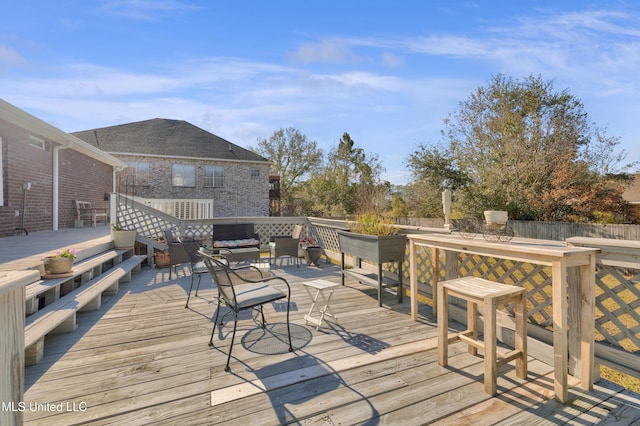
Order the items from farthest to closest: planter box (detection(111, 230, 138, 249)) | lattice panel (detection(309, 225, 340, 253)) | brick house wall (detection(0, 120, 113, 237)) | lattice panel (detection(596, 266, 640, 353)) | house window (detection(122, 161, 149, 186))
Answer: house window (detection(122, 161, 149, 186)) → lattice panel (detection(309, 225, 340, 253)) → brick house wall (detection(0, 120, 113, 237)) → planter box (detection(111, 230, 138, 249)) → lattice panel (detection(596, 266, 640, 353))

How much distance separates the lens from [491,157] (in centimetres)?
1176

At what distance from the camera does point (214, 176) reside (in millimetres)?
16203

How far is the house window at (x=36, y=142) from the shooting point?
7067mm

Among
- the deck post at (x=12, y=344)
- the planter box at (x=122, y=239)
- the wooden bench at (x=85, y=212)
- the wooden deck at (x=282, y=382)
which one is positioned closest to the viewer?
the deck post at (x=12, y=344)

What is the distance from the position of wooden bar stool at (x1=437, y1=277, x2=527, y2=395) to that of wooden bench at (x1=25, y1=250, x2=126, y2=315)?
141 inches

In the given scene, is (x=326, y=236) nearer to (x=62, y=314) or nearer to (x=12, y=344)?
(x=62, y=314)

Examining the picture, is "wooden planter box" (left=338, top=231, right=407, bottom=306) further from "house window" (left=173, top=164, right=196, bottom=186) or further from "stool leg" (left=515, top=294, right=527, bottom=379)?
"house window" (left=173, top=164, right=196, bottom=186)

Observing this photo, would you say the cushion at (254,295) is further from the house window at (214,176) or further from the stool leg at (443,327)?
the house window at (214,176)

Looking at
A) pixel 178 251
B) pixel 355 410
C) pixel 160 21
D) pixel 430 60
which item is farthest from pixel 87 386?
pixel 430 60

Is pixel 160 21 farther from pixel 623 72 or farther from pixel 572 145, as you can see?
pixel 572 145

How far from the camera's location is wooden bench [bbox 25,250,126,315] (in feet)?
8.84

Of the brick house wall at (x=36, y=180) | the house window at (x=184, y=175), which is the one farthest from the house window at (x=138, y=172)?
the brick house wall at (x=36, y=180)

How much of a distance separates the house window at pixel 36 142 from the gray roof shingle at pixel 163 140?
764 centimetres

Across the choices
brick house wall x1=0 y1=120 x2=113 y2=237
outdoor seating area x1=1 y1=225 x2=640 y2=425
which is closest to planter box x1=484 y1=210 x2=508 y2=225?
outdoor seating area x1=1 y1=225 x2=640 y2=425
